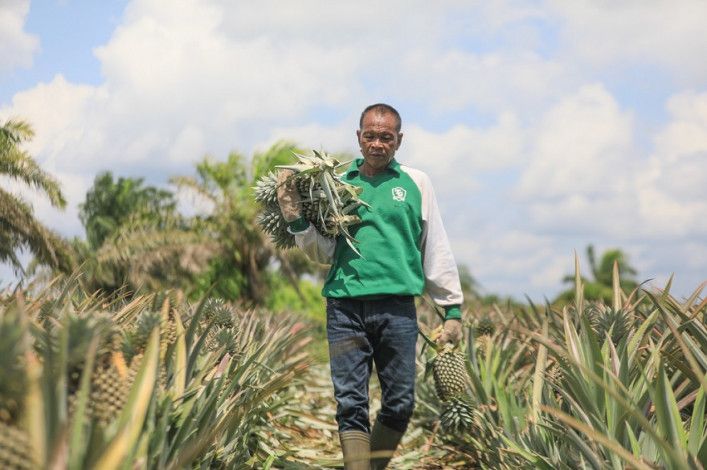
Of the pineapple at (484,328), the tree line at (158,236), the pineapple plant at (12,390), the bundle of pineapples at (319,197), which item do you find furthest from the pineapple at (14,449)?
the tree line at (158,236)

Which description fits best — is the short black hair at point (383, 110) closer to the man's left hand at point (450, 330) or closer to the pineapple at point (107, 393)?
the man's left hand at point (450, 330)

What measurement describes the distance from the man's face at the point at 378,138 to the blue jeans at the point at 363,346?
2.52 ft

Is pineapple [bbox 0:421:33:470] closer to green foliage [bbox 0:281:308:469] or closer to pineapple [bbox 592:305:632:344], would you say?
green foliage [bbox 0:281:308:469]

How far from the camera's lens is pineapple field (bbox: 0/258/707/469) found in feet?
5.97

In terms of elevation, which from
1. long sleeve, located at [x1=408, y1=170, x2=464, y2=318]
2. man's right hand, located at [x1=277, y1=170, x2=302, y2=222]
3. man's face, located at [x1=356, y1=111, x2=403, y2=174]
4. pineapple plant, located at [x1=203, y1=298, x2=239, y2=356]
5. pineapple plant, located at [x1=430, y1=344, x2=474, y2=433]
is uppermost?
man's face, located at [x1=356, y1=111, x2=403, y2=174]

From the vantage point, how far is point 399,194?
13.5 feet

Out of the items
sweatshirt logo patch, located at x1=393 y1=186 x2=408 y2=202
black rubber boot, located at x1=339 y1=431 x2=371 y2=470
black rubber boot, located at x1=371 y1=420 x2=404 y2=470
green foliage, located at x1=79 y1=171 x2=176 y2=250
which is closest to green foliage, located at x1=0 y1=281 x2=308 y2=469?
black rubber boot, located at x1=339 y1=431 x2=371 y2=470

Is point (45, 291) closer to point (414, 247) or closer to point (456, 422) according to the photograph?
point (414, 247)

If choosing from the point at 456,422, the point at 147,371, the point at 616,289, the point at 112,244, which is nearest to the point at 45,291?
the point at 147,371

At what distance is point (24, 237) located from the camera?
39.1ft

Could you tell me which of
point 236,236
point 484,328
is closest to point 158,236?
point 236,236

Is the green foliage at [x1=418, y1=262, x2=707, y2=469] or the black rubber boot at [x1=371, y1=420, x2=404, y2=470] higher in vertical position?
the green foliage at [x1=418, y1=262, x2=707, y2=469]

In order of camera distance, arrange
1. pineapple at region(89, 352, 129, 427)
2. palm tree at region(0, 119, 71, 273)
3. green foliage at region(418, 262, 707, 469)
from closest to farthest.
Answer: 1. pineapple at region(89, 352, 129, 427)
2. green foliage at region(418, 262, 707, 469)
3. palm tree at region(0, 119, 71, 273)

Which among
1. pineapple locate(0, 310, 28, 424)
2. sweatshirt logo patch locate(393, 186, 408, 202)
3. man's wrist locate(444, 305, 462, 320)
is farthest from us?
man's wrist locate(444, 305, 462, 320)
